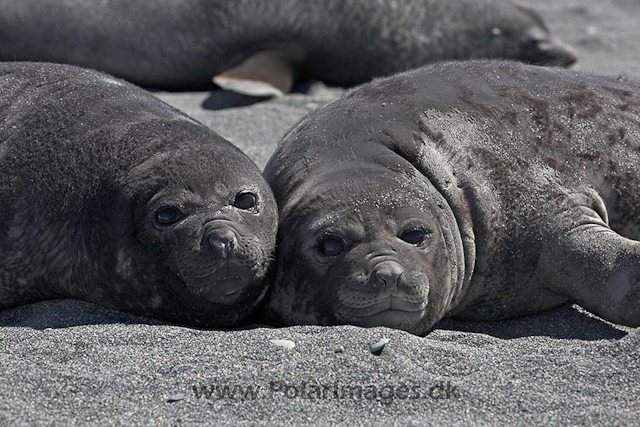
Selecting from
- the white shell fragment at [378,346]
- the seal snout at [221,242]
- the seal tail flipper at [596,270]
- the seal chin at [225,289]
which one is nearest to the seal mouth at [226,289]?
the seal chin at [225,289]

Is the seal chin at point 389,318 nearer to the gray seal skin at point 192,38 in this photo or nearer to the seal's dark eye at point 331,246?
the seal's dark eye at point 331,246

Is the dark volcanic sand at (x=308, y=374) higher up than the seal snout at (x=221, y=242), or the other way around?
the seal snout at (x=221, y=242)

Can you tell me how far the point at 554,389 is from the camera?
3.38m

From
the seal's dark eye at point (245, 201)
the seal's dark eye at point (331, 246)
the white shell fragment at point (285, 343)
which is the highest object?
the seal's dark eye at point (245, 201)

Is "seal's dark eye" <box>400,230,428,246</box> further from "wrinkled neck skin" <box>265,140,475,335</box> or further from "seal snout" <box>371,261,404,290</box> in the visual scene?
"seal snout" <box>371,261,404,290</box>

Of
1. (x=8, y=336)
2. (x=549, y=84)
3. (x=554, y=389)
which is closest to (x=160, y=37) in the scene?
(x=549, y=84)

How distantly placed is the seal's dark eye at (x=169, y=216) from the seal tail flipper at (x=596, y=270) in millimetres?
1583

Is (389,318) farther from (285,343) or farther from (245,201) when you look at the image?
(245,201)

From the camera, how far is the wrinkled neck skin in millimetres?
3818

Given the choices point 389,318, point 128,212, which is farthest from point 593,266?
point 128,212

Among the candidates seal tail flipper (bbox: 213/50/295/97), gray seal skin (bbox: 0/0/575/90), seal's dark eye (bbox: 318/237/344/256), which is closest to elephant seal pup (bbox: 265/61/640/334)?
seal's dark eye (bbox: 318/237/344/256)

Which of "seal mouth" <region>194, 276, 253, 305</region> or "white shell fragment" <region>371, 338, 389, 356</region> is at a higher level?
"white shell fragment" <region>371, 338, 389, 356</region>

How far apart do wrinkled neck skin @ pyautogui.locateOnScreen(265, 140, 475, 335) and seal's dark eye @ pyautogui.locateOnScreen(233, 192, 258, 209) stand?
19 cm

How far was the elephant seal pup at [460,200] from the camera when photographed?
3924 mm
